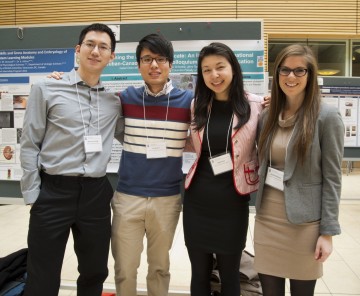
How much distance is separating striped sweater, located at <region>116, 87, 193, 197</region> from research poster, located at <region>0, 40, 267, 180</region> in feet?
2.26

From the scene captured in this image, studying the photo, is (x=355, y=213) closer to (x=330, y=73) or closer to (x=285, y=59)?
(x=330, y=73)

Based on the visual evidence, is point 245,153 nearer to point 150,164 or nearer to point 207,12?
point 150,164

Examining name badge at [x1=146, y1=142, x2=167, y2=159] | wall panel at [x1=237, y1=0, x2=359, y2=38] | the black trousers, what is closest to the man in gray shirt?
the black trousers

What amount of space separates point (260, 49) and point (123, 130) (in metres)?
1.32

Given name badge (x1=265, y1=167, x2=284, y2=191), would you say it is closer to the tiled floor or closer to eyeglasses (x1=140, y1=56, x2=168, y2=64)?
eyeglasses (x1=140, y1=56, x2=168, y2=64)

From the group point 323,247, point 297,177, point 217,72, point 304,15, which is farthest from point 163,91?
point 304,15

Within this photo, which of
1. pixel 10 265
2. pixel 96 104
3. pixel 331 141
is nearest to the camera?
pixel 331 141

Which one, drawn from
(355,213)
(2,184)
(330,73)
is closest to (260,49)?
(2,184)

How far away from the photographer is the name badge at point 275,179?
163 cm

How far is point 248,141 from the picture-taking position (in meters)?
1.84

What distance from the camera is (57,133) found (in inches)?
72.8

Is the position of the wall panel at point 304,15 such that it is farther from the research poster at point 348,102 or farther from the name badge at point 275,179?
the name badge at point 275,179

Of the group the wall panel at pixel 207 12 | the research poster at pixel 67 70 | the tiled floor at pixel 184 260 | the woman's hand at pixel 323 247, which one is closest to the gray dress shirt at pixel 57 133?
the research poster at pixel 67 70

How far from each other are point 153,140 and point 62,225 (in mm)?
721
